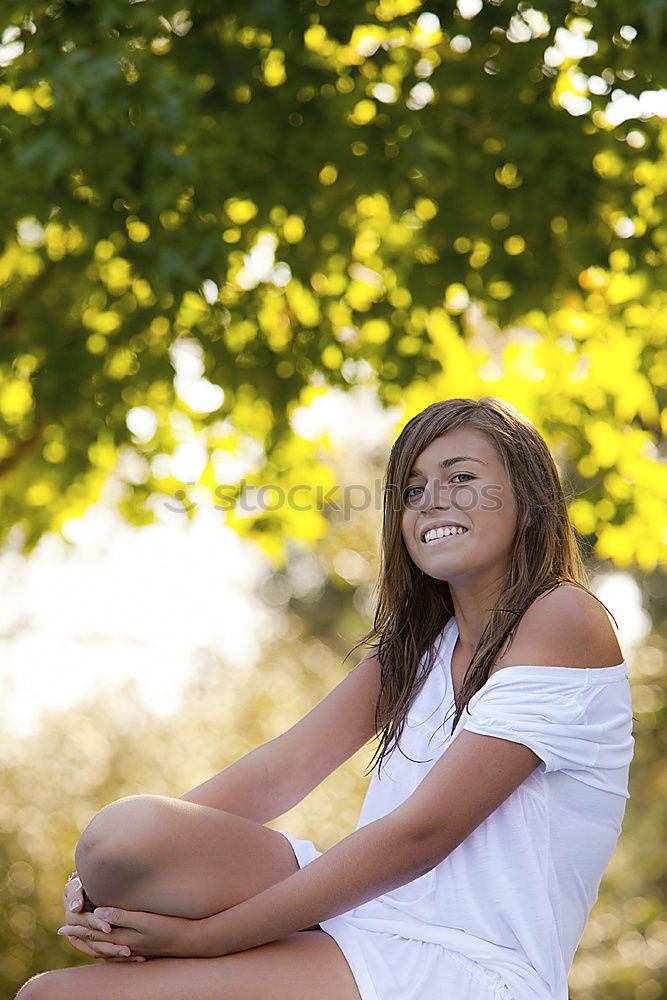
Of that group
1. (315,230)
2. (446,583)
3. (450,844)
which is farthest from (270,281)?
(450,844)

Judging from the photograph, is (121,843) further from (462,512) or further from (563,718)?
(462,512)

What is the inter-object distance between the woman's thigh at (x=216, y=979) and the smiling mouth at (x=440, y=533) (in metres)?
0.77

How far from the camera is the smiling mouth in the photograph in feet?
6.98

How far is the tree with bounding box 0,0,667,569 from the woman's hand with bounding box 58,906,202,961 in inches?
93.1

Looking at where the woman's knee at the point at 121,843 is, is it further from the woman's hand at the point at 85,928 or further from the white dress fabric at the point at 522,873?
the white dress fabric at the point at 522,873

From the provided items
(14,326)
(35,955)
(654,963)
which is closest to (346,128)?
(14,326)

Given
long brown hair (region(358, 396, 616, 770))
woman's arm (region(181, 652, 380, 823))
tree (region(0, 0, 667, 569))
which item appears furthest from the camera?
tree (region(0, 0, 667, 569))

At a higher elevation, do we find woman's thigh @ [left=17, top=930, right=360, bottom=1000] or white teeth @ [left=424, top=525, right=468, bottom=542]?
white teeth @ [left=424, top=525, right=468, bottom=542]

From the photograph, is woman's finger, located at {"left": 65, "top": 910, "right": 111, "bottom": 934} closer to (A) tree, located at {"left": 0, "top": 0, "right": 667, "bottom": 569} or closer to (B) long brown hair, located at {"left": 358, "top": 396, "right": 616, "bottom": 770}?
(B) long brown hair, located at {"left": 358, "top": 396, "right": 616, "bottom": 770}

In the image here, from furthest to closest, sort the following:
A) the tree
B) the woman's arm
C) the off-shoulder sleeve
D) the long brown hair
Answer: the tree, the woman's arm, the long brown hair, the off-shoulder sleeve

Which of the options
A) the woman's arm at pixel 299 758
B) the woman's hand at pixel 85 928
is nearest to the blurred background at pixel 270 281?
the woman's arm at pixel 299 758

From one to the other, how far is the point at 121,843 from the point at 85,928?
0.20m

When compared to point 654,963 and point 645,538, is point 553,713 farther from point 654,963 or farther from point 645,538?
point 654,963

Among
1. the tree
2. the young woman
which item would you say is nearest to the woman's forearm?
the young woman
